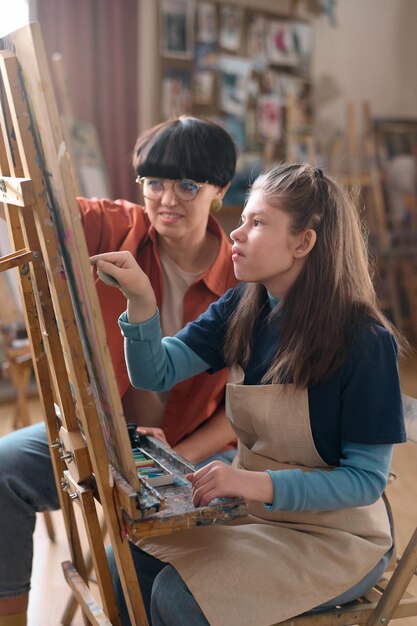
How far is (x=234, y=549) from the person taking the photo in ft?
4.02

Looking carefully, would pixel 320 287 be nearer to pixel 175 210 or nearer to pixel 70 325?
pixel 70 325

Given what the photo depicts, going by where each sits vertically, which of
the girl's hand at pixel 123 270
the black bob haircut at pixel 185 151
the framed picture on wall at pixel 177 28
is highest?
the framed picture on wall at pixel 177 28

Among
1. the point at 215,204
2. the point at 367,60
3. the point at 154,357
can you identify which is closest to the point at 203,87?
the point at 367,60

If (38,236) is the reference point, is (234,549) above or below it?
below

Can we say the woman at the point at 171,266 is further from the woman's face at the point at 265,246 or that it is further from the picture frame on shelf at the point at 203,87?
the picture frame on shelf at the point at 203,87

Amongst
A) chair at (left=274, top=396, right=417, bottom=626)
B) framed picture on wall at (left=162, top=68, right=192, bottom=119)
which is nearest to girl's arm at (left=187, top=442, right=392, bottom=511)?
chair at (left=274, top=396, right=417, bottom=626)

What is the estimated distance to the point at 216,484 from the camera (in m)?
1.15

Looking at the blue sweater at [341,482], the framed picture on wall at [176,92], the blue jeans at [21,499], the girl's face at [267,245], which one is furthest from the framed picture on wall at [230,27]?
the blue sweater at [341,482]

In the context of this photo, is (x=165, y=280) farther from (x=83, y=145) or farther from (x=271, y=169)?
(x=83, y=145)

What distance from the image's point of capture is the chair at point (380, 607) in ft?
4.16

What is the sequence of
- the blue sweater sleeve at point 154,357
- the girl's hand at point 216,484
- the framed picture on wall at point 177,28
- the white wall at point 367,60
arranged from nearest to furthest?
the girl's hand at point 216,484, the blue sweater sleeve at point 154,357, the framed picture on wall at point 177,28, the white wall at point 367,60

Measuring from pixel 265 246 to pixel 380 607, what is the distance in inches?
24.8

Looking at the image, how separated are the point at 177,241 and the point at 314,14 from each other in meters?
3.80

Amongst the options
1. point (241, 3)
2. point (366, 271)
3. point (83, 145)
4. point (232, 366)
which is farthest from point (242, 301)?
point (241, 3)
